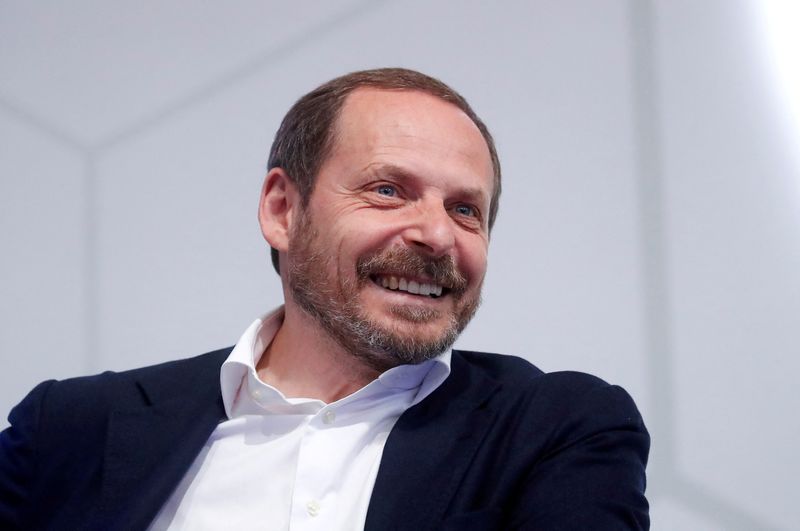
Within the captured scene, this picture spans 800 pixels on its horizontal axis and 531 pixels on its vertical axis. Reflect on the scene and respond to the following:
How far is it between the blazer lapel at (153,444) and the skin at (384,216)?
14cm

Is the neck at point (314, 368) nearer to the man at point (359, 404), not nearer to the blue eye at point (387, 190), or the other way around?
the man at point (359, 404)

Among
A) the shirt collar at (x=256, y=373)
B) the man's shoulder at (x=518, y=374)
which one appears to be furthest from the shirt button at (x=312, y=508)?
the man's shoulder at (x=518, y=374)

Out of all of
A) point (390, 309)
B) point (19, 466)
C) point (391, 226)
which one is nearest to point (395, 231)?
point (391, 226)

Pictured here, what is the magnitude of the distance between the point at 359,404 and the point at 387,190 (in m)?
0.35

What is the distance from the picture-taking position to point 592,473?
3.76 ft

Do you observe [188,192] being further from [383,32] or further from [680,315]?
[680,315]

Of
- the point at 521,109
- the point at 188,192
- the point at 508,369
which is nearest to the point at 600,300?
the point at 521,109

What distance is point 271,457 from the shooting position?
1.33 meters

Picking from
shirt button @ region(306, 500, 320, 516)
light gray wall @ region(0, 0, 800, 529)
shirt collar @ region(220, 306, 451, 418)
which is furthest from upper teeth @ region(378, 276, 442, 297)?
light gray wall @ region(0, 0, 800, 529)

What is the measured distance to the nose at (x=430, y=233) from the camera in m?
1.33

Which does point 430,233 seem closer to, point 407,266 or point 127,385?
point 407,266

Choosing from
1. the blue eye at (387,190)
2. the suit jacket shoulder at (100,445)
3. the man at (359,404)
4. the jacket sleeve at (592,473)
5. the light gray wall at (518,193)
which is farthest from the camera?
the light gray wall at (518,193)

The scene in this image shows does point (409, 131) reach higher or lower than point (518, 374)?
higher

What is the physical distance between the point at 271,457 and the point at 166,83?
4.33ft
